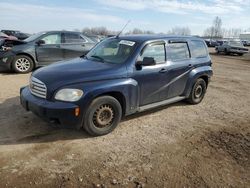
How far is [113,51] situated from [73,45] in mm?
5812

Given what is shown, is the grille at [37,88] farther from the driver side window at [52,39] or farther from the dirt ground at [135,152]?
the driver side window at [52,39]

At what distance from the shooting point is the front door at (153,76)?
5127mm

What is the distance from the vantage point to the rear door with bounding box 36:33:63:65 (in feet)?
33.4

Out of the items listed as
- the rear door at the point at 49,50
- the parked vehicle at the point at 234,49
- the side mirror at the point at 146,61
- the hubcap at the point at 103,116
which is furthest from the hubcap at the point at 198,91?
the parked vehicle at the point at 234,49

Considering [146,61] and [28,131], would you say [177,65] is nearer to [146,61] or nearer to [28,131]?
[146,61]

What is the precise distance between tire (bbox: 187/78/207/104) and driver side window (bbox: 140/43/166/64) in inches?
59.5

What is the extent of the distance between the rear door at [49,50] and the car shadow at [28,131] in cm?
489

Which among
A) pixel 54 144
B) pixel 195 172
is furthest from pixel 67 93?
pixel 195 172

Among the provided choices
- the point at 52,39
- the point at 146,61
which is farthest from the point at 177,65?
the point at 52,39

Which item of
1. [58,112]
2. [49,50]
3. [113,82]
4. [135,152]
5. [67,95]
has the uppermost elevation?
[49,50]

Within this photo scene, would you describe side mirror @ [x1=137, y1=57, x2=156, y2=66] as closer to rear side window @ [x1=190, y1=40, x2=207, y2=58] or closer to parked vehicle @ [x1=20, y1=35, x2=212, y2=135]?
parked vehicle @ [x1=20, y1=35, x2=212, y2=135]

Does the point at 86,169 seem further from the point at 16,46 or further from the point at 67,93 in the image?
the point at 16,46

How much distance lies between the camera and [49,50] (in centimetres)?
1031

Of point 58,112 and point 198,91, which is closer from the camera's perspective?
point 58,112
